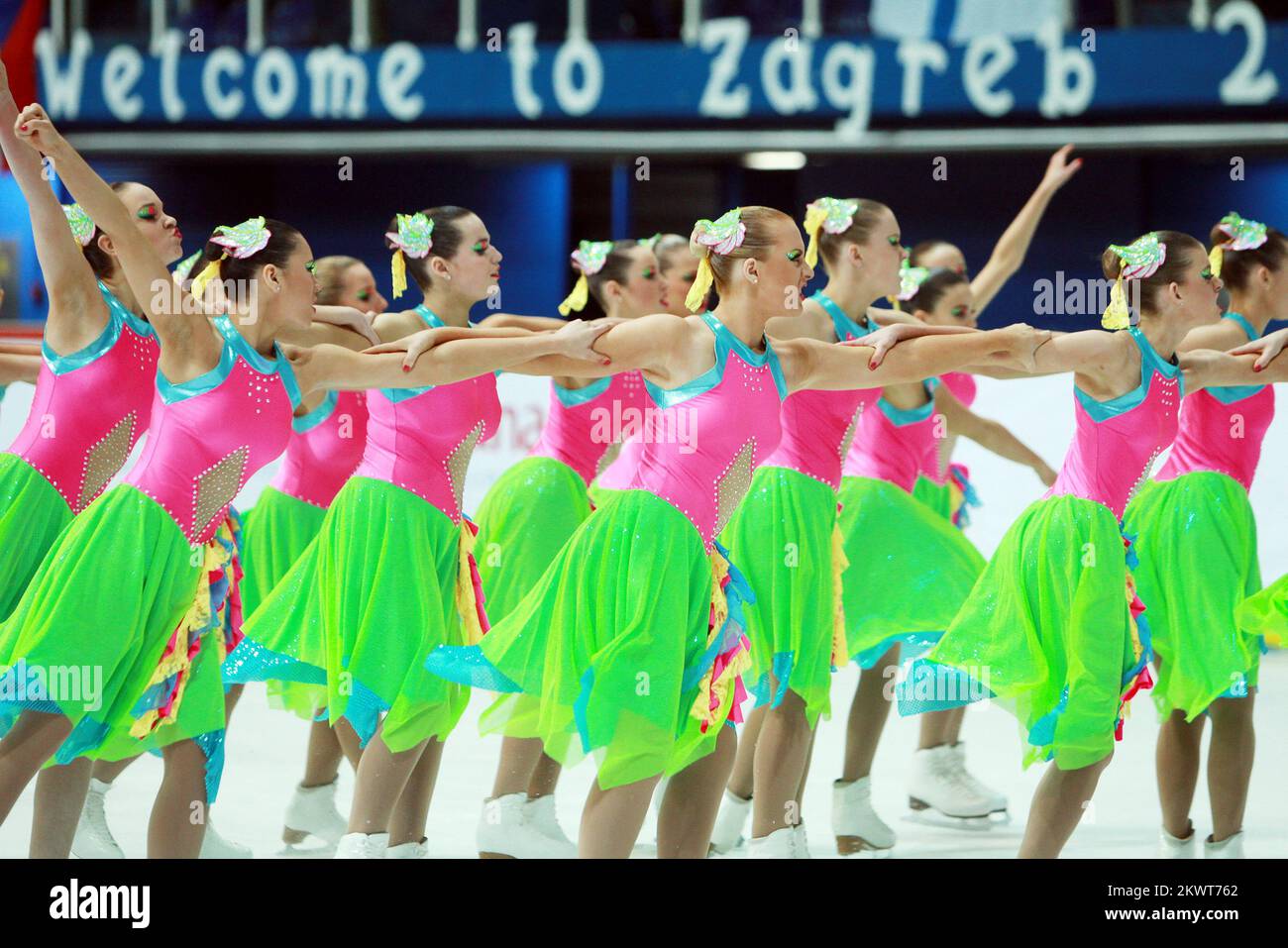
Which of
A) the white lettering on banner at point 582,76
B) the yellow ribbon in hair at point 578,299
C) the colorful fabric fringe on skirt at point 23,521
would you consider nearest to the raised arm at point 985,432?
the yellow ribbon in hair at point 578,299

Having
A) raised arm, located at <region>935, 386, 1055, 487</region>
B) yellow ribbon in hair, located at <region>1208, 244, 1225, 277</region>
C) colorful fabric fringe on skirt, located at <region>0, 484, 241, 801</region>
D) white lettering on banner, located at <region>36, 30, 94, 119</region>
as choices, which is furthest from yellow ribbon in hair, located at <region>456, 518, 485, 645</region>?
white lettering on banner, located at <region>36, 30, 94, 119</region>

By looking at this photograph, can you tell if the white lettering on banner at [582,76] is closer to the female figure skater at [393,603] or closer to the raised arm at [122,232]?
the female figure skater at [393,603]

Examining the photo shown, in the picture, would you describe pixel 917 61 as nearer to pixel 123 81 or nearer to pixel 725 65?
pixel 725 65

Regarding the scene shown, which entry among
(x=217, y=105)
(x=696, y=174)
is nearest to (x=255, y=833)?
(x=217, y=105)

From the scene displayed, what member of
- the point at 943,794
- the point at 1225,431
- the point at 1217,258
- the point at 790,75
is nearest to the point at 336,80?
the point at 790,75

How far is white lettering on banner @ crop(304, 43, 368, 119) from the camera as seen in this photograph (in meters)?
10.7

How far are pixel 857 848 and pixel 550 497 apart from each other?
4.01 ft

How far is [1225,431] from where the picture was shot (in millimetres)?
4461

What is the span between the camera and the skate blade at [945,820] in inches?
194

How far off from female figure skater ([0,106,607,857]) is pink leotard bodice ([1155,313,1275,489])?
1800mm

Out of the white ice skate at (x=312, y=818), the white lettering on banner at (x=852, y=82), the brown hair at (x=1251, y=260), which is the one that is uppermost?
the white lettering on banner at (x=852, y=82)

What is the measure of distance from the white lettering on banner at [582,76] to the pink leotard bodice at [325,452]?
19.5 ft
